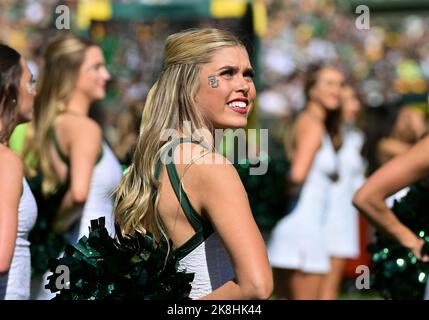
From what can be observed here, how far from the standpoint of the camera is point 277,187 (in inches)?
262

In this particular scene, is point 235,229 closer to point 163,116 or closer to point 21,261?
point 163,116

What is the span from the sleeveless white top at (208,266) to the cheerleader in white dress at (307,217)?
10.6 feet

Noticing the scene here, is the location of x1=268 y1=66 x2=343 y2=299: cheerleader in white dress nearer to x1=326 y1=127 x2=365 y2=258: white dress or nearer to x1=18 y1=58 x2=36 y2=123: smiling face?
x1=326 y1=127 x2=365 y2=258: white dress

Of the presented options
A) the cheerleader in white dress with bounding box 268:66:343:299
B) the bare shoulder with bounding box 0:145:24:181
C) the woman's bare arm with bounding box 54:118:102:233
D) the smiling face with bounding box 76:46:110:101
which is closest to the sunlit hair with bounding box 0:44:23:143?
the bare shoulder with bounding box 0:145:24:181

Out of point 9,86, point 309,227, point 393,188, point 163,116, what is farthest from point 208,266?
point 309,227

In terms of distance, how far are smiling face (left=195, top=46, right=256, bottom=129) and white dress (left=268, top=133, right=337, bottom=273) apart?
3395 millimetres

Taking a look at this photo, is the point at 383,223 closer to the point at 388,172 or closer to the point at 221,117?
the point at 388,172

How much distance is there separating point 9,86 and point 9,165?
452 millimetres

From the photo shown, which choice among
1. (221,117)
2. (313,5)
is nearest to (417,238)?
(221,117)

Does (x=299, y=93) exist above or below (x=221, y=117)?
below

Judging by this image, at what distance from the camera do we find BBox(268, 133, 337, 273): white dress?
6324mm

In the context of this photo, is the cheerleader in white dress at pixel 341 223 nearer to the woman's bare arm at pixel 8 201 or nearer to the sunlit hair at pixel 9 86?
the sunlit hair at pixel 9 86

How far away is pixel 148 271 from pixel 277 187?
3848 mm

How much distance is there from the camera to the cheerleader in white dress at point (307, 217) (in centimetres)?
631
